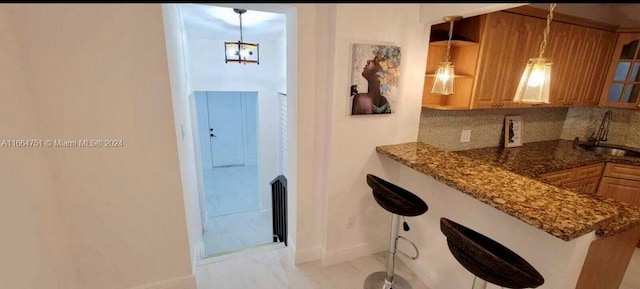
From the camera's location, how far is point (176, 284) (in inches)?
78.7

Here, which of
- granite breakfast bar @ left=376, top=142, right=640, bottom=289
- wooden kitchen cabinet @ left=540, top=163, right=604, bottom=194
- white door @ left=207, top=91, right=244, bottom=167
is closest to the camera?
granite breakfast bar @ left=376, top=142, right=640, bottom=289

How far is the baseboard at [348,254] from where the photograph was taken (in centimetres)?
234

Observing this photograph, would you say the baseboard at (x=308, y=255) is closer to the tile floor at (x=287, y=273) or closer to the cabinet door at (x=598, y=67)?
the tile floor at (x=287, y=273)

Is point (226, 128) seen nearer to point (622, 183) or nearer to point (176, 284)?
point (176, 284)

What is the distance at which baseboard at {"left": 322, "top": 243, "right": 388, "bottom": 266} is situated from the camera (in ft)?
7.66

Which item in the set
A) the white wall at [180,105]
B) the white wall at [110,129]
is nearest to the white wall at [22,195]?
the white wall at [110,129]

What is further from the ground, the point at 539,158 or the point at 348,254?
the point at 539,158

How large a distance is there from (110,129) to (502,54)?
2.95 m

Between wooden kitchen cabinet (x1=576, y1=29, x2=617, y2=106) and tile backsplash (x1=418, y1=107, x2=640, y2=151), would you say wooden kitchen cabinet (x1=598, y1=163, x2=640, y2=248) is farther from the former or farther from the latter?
wooden kitchen cabinet (x1=576, y1=29, x2=617, y2=106)

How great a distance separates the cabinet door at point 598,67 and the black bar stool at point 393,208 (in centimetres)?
250

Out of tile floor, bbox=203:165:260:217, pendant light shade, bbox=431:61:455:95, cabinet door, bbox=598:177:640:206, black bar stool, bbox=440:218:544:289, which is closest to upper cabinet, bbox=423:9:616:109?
pendant light shade, bbox=431:61:455:95

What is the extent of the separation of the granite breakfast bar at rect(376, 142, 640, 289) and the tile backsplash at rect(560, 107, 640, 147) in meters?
2.27

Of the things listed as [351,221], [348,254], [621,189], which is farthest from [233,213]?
[621,189]

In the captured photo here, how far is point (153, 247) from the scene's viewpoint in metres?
1.88
